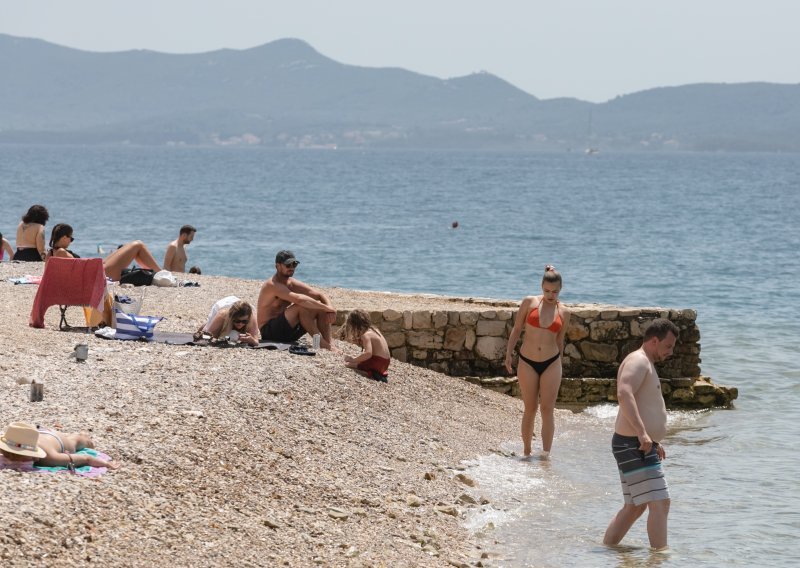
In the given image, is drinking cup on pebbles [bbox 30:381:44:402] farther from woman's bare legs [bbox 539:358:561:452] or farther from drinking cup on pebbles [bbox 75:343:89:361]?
woman's bare legs [bbox 539:358:561:452]

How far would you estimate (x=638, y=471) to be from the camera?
7449mm

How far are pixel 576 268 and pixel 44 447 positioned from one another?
25724 mm

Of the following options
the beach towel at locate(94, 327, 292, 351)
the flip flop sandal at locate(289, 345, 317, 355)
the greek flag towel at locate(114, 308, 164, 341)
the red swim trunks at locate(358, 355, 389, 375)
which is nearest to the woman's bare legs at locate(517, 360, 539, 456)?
the red swim trunks at locate(358, 355, 389, 375)

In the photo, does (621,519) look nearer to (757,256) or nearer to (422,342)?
(422,342)

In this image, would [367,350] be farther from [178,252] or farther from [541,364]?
[178,252]

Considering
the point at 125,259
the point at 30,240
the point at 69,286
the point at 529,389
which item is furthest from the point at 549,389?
the point at 30,240

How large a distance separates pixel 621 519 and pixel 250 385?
130 inches

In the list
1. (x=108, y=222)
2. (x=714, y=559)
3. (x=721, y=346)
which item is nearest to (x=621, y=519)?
(x=714, y=559)

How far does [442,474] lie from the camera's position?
9484mm

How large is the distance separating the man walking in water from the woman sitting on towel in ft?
15.0

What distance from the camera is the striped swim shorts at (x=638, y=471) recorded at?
24.3 ft

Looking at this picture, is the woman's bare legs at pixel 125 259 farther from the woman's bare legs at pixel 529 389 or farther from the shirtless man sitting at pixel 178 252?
the woman's bare legs at pixel 529 389

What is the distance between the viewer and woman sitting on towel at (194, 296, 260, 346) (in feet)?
36.8

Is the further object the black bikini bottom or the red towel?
the red towel
